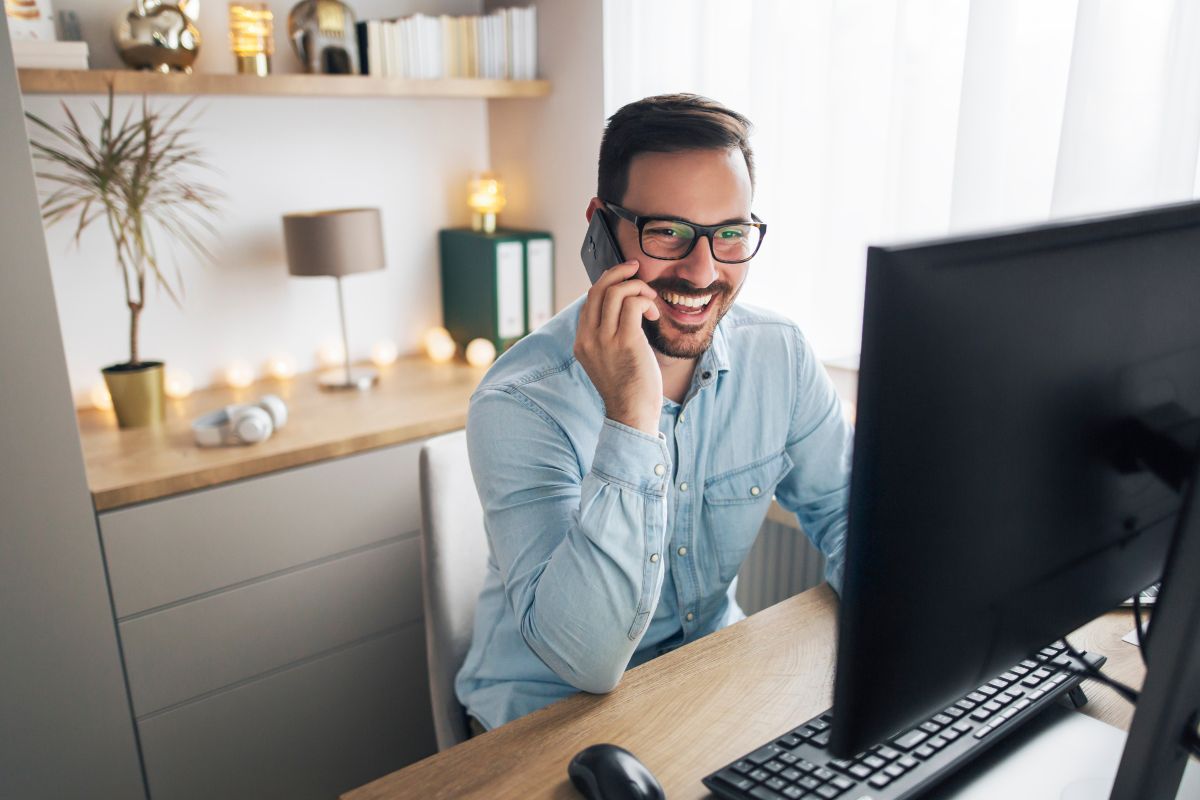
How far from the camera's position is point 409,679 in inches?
85.3

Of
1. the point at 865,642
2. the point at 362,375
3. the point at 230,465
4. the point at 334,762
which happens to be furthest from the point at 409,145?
the point at 865,642

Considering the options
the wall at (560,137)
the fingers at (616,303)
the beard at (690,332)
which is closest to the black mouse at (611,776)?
the fingers at (616,303)

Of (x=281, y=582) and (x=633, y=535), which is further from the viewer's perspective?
(x=281, y=582)

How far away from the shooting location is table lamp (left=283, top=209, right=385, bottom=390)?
2195mm

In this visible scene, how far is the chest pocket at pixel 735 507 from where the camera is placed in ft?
4.26

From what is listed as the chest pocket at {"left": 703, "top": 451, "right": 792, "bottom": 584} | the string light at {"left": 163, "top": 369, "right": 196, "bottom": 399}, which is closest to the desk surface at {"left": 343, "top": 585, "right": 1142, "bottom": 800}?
the chest pocket at {"left": 703, "top": 451, "right": 792, "bottom": 584}

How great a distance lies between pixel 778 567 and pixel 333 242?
1348 millimetres

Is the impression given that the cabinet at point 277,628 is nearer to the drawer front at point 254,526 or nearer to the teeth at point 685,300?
the drawer front at point 254,526

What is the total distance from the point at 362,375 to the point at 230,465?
640mm

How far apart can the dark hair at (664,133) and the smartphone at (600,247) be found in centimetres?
4

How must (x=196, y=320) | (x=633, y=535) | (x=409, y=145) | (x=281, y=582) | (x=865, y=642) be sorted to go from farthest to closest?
(x=409, y=145) < (x=196, y=320) < (x=281, y=582) < (x=633, y=535) < (x=865, y=642)

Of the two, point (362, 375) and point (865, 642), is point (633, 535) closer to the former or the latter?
point (865, 642)

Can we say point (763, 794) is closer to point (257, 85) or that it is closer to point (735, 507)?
point (735, 507)

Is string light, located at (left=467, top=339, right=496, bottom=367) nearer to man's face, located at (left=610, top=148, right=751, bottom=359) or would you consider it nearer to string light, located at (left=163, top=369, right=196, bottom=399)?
string light, located at (left=163, top=369, right=196, bottom=399)
